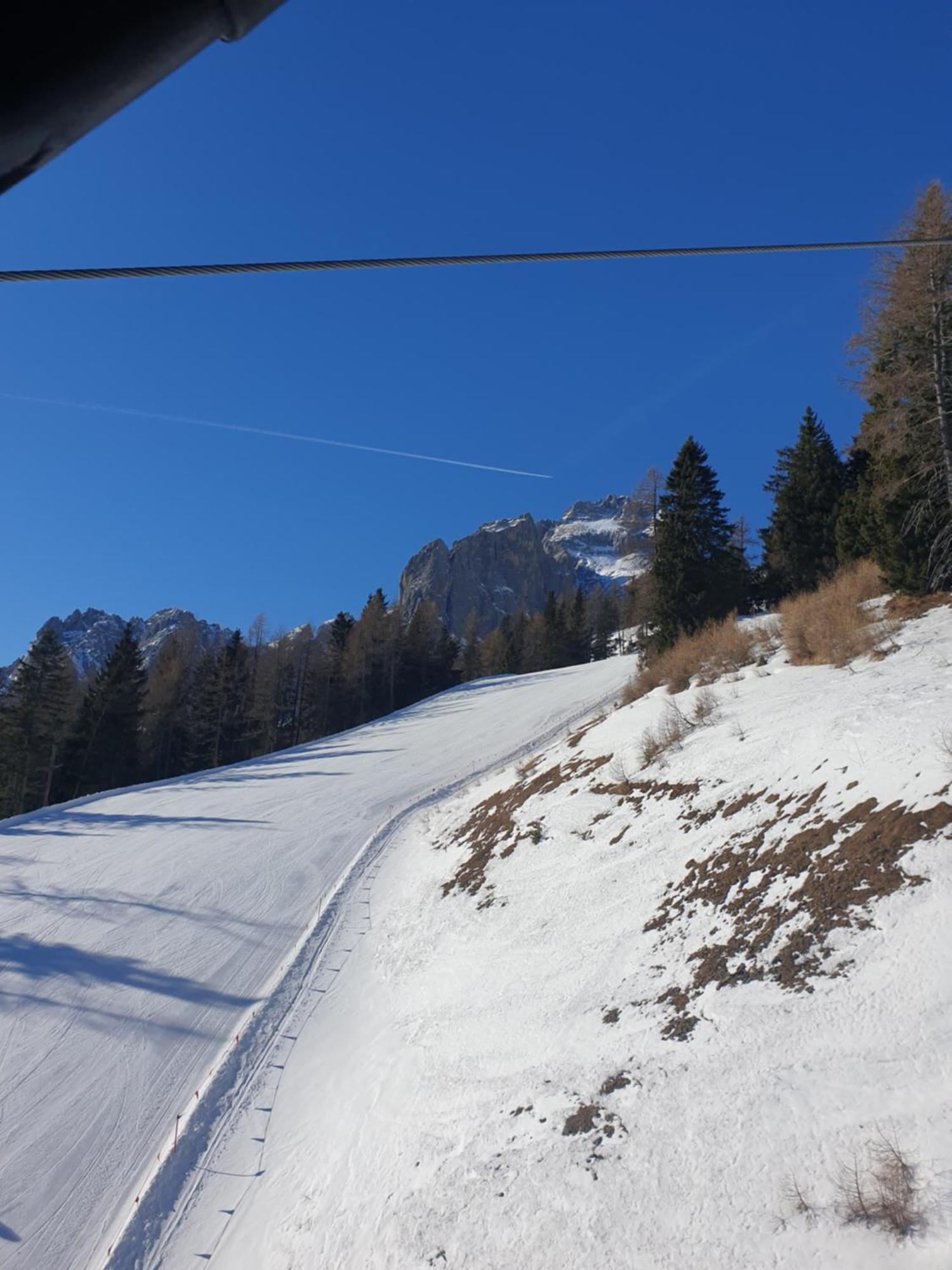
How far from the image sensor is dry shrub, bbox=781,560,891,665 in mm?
12812

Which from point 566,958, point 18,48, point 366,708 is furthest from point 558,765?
point 366,708

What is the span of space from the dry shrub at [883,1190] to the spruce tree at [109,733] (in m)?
43.4

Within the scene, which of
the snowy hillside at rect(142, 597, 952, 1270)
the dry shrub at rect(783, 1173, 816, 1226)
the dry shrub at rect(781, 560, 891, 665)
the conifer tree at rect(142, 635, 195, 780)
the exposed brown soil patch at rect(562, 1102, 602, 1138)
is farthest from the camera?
the conifer tree at rect(142, 635, 195, 780)

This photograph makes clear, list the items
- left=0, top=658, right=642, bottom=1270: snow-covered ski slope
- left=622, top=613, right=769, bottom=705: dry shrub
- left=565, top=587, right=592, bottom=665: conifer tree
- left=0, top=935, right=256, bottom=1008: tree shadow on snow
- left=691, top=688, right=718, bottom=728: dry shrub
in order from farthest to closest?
1. left=565, top=587, right=592, bottom=665: conifer tree
2. left=622, top=613, right=769, bottom=705: dry shrub
3. left=691, top=688, right=718, bottom=728: dry shrub
4. left=0, top=935, right=256, bottom=1008: tree shadow on snow
5. left=0, top=658, right=642, bottom=1270: snow-covered ski slope

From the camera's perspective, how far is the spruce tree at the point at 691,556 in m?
30.0

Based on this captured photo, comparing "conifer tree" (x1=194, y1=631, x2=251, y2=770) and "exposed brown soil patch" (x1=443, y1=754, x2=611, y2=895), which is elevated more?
"conifer tree" (x1=194, y1=631, x2=251, y2=770)

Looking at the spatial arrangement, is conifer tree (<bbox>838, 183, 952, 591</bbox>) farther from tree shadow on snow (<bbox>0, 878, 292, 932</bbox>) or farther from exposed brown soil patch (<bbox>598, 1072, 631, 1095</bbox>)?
tree shadow on snow (<bbox>0, 878, 292, 932</bbox>)

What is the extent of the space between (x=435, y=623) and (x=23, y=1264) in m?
65.0

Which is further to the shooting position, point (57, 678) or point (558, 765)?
point (57, 678)

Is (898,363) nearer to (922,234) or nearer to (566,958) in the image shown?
(922,234)

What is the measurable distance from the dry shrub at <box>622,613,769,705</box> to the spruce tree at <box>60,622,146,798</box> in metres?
34.0

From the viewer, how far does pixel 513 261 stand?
134 inches

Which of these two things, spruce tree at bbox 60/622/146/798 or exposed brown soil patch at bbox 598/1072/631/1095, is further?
spruce tree at bbox 60/622/146/798

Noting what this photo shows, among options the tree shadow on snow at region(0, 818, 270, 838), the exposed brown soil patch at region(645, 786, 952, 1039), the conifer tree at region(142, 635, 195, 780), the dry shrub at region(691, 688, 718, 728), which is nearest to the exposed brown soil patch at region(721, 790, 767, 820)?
the exposed brown soil patch at region(645, 786, 952, 1039)
